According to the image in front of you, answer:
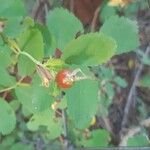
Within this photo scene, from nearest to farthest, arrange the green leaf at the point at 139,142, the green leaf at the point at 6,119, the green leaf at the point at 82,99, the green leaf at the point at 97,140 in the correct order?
the green leaf at the point at 82,99 → the green leaf at the point at 6,119 → the green leaf at the point at 139,142 → the green leaf at the point at 97,140

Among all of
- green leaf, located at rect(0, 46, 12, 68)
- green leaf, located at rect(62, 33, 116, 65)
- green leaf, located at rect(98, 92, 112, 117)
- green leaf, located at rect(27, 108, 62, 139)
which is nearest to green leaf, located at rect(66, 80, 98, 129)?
green leaf, located at rect(62, 33, 116, 65)

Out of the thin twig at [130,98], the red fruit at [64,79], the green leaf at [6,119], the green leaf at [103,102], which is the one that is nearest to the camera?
the red fruit at [64,79]

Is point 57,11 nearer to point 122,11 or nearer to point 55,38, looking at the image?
point 55,38

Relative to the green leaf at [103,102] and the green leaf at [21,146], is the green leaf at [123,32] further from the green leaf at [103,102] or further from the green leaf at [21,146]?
the green leaf at [103,102]

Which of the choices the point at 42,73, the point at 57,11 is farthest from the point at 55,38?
the point at 42,73

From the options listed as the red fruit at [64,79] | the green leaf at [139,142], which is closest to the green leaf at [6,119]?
the red fruit at [64,79]

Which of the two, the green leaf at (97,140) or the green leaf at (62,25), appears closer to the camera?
the green leaf at (62,25)

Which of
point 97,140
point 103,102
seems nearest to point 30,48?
point 97,140

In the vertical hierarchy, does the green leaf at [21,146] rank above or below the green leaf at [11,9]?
below

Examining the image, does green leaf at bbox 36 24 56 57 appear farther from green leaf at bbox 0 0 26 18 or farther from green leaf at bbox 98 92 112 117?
green leaf at bbox 98 92 112 117
